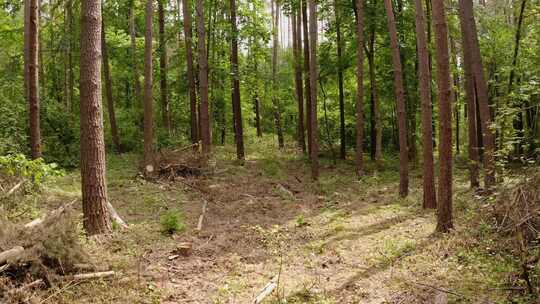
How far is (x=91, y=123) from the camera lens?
7398 mm

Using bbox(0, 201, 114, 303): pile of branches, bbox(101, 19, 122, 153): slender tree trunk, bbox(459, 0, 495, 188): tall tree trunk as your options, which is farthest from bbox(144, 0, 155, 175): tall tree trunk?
bbox(459, 0, 495, 188): tall tree trunk

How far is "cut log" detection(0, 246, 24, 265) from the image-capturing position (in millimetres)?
5066

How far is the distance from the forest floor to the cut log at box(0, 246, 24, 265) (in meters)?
0.67

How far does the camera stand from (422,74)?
10.3m

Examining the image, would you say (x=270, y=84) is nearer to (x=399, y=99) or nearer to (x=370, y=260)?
(x=399, y=99)

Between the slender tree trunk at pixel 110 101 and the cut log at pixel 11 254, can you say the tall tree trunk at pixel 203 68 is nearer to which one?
the slender tree trunk at pixel 110 101

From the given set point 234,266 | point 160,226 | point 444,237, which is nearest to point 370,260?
point 444,237

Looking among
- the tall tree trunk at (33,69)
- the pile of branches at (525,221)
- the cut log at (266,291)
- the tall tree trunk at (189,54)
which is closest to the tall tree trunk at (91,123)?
the cut log at (266,291)

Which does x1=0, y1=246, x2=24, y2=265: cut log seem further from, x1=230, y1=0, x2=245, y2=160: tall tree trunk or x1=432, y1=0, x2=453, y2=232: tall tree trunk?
x1=230, y1=0, x2=245, y2=160: tall tree trunk

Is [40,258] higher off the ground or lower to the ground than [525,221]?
lower

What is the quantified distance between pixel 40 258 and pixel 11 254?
1.23 ft

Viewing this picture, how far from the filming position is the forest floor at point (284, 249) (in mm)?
5789

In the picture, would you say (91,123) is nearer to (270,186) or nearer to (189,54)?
(270,186)

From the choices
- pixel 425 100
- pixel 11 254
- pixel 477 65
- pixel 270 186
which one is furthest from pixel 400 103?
pixel 11 254
